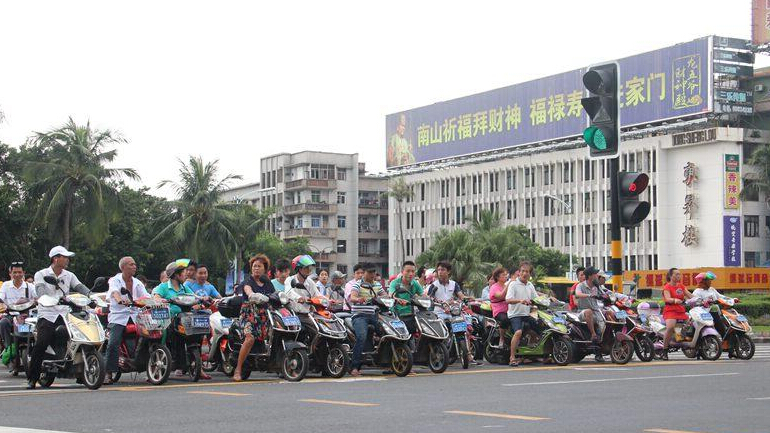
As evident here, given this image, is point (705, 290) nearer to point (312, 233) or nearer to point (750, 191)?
point (750, 191)

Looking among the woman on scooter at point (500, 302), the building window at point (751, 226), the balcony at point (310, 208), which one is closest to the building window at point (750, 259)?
the building window at point (751, 226)

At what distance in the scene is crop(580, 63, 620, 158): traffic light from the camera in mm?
16797

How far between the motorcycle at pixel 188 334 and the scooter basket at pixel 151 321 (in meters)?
0.26

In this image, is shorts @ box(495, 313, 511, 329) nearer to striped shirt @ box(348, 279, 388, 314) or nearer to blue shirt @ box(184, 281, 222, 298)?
striped shirt @ box(348, 279, 388, 314)

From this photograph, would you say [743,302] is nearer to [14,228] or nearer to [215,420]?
[14,228]

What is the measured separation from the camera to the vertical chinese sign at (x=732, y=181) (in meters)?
86.8

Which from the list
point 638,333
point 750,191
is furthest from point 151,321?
point 750,191

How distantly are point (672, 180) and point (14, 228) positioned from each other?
48.6 metres

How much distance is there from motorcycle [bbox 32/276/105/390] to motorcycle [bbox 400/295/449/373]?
5007 millimetres

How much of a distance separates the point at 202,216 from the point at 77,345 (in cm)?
5205

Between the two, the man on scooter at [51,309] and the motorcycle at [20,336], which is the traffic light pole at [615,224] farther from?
the motorcycle at [20,336]

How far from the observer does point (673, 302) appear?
21.9m

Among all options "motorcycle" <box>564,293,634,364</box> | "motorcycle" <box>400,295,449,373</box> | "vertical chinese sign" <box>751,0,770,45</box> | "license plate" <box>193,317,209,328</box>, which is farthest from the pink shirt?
"vertical chinese sign" <box>751,0,770,45</box>

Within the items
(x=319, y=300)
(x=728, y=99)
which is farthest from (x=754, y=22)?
(x=319, y=300)
